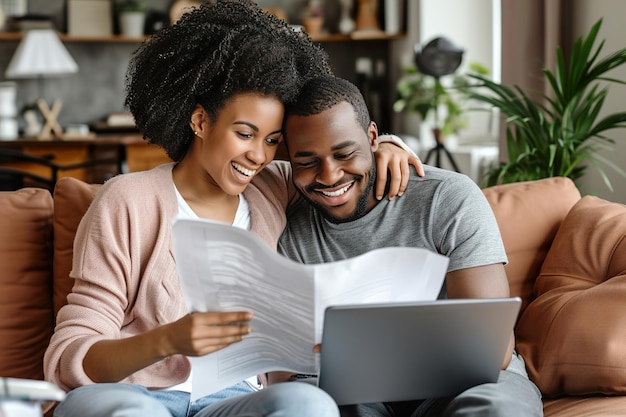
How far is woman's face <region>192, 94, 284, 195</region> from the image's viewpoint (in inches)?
68.8

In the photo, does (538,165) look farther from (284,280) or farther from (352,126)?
(284,280)

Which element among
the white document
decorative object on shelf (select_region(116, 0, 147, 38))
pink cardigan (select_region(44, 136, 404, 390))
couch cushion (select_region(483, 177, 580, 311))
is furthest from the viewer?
decorative object on shelf (select_region(116, 0, 147, 38))

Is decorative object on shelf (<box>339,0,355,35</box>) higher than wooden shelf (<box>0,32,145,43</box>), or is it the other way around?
decorative object on shelf (<box>339,0,355,35</box>)

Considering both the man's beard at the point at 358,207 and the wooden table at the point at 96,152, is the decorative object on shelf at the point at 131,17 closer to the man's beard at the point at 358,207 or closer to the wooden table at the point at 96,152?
the wooden table at the point at 96,152

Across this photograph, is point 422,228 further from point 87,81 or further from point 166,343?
point 87,81

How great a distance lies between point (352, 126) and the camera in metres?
1.75

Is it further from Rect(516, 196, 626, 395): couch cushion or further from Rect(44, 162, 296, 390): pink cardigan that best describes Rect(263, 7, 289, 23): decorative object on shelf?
Rect(44, 162, 296, 390): pink cardigan

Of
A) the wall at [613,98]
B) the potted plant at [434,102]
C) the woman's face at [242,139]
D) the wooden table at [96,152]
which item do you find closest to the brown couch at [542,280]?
the woman's face at [242,139]

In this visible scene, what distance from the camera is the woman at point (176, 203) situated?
1.50m

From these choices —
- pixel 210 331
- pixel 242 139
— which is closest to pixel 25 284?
pixel 242 139

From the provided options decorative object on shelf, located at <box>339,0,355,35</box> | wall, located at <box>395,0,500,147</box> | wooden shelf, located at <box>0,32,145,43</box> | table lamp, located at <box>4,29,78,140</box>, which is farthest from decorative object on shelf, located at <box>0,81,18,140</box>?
wall, located at <box>395,0,500,147</box>

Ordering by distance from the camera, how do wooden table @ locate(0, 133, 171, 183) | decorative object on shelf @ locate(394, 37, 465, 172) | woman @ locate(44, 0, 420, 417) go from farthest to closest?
wooden table @ locate(0, 133, 171, 183), decorative object on shelf @ locate(394, 37, 465, 172), woman @ locate(44, 0, 420, 417)

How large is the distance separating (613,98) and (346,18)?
3.39m

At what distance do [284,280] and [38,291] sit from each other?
0.84 meters
